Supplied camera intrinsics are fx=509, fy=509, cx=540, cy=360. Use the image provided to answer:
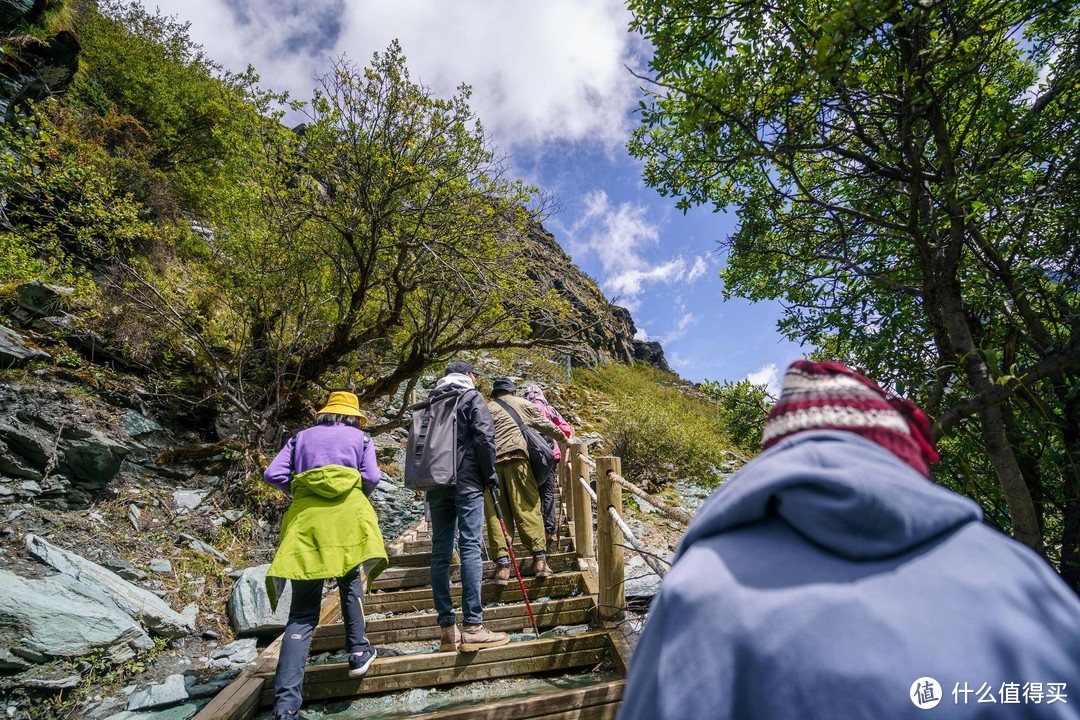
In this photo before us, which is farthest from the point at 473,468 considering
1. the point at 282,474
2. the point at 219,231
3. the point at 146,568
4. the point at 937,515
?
the point at 219,231

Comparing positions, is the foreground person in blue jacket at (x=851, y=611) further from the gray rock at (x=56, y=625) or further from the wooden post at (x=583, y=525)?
the gray rock at (x=56, y=625)

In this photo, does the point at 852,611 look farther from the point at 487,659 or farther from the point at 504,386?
the point at 504,386

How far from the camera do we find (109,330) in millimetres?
8109

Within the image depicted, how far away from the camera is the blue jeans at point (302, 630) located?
2.88 metres

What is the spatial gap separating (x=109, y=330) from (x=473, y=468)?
7.79 metres

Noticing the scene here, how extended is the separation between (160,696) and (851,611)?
15.4ft

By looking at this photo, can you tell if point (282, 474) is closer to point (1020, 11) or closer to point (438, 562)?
point (438, 562)

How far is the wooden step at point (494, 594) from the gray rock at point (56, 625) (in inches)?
73.3

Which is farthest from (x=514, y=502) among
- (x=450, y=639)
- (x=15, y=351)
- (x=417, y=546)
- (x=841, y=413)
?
(x=15, y=351)

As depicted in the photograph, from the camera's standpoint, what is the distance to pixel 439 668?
331cm

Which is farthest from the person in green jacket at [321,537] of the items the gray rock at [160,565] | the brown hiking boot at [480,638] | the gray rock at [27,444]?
the gray rock at [27,444]

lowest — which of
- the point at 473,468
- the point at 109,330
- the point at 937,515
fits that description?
the point at 937,515

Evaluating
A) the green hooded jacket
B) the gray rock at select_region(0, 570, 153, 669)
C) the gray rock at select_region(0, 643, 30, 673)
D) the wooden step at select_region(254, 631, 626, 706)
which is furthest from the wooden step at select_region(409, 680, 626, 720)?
the gray rock at select_region(0, 643, 30, 673)

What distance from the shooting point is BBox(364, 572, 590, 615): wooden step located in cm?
457
